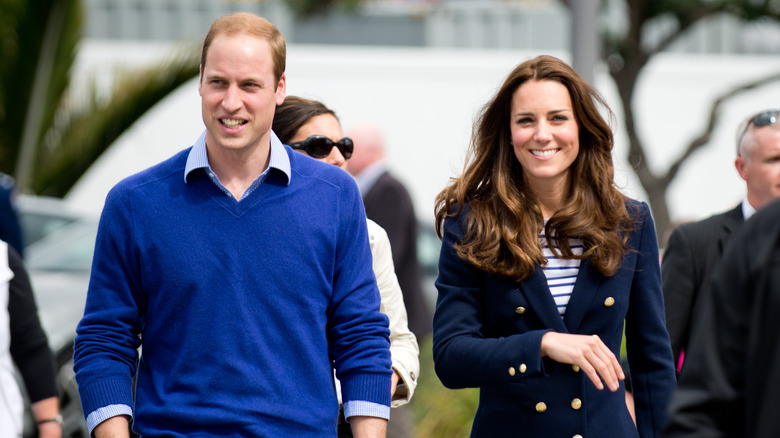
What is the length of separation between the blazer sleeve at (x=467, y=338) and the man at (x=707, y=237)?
952 millimetres

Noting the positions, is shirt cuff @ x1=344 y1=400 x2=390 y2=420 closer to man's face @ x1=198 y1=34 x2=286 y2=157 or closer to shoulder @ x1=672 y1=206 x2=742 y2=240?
man's face @ x1=198 y1=34 x2=286 y2=157

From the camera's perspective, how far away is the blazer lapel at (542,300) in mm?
3379

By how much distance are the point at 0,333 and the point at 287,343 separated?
144 centimetres

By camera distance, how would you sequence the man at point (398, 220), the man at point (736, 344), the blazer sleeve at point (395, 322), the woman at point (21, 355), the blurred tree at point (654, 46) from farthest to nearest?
the blurred tree at point (654, 46) → the man at point (398, 220) → the woman at point (21, 355) → the blazer sleeve at point (395, 322) → the man at point (736, 344)

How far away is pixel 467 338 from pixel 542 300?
245 millimetres

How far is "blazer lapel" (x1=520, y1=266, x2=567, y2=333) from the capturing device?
3379mm

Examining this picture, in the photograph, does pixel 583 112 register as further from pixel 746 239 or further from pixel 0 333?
pixel 0 333

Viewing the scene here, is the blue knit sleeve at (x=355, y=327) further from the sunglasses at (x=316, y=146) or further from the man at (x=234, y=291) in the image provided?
the sunglasses at (x=316, y=146)

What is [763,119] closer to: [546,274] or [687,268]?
[687,268]

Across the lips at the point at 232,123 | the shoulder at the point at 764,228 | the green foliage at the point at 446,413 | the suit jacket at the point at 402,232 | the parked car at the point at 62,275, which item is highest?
the lips at the point at 232,123

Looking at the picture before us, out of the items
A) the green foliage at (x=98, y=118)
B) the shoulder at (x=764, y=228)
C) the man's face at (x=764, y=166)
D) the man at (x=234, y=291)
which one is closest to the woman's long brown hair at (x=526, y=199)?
the man at (x=234, y=291)

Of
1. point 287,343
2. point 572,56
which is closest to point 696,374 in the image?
point 287,343

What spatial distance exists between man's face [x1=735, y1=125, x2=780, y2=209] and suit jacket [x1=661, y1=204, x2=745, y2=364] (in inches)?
5.5

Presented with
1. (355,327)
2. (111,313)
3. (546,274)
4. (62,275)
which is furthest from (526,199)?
(62,275)
